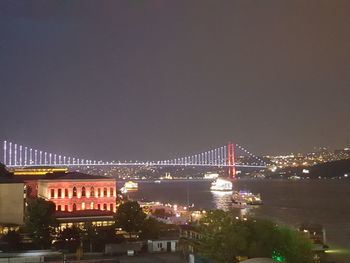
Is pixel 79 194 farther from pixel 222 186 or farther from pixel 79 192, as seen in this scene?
pixel 222 186

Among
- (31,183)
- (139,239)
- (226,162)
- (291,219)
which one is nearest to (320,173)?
(226,162)

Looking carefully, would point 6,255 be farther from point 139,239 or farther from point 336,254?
point 336,254

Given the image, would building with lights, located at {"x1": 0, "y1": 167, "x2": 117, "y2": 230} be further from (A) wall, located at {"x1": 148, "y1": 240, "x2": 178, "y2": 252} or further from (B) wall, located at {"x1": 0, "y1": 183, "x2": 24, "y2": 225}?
(A) wall, located at {"x1": 148, "y1": 240, "x2": 178, "y2": 252}

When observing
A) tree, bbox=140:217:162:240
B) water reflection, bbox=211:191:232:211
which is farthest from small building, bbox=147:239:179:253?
water reflection, bbox=211:191:232:211

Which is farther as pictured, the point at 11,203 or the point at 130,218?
the point at 11,203

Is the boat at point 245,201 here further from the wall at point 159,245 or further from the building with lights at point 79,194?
the wall at point 159,245

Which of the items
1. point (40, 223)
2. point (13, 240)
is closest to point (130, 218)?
point (40, 223)
